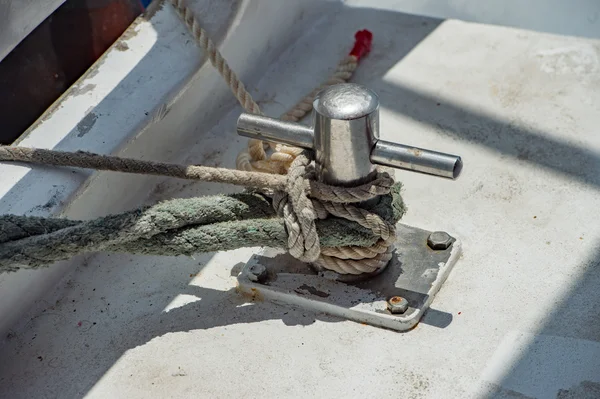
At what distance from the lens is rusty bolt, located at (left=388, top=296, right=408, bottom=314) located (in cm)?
134

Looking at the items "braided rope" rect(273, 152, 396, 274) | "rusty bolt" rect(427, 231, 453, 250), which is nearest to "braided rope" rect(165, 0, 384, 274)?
"braided rope" rect(273, 152, 396, 274)

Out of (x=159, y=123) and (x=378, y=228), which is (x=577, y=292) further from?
(x=159, y=123)

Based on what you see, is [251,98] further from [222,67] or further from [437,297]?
[437,297]

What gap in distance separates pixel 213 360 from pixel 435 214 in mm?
538

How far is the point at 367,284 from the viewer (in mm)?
1414

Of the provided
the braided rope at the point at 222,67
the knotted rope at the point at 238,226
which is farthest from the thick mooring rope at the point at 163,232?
the braided rope at the point at 222,67

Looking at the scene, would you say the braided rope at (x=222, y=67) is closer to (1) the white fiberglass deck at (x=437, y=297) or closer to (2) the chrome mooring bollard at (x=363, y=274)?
(1) the white fiberglass deck at (x=437, y=297)

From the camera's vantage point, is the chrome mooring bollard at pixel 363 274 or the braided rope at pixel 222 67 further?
the braided rope at pixel 222 67

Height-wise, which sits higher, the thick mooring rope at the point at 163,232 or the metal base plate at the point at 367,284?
the thick mooring rope at the point at 163,232

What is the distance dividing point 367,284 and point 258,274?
0.20m

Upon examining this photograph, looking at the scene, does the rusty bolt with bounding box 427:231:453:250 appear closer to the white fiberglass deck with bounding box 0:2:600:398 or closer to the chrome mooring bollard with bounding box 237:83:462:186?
the white fiberglass deck with bounding box 0:2:600:398

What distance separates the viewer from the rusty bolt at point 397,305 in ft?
4.41

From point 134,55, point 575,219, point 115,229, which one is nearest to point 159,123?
point 134,55

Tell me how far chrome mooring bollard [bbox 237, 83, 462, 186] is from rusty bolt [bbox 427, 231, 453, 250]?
232 millimetres
